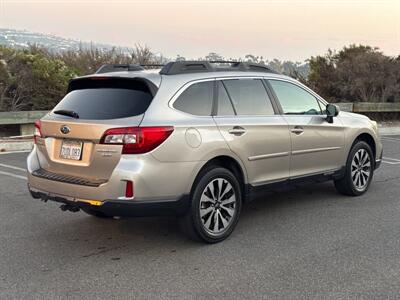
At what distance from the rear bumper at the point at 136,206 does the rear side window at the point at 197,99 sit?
854 millimetres

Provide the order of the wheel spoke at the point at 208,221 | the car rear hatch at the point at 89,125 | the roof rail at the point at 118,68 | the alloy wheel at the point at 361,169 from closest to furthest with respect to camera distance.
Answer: the car rear hatch at the point at 89,125, the wheel spoke at the point at 208,221, the roof rail at the point at 118,68, the alloy wheel at the point at 361,169

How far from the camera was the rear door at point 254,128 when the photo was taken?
5.09 m

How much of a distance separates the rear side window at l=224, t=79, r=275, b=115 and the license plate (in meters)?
1.70

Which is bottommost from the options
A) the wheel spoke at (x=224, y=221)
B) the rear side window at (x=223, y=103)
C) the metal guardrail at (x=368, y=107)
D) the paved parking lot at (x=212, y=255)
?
the paved parking lot at (x=212, y=255)

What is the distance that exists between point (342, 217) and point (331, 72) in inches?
591

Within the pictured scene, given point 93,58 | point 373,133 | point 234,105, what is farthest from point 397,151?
point 93,58

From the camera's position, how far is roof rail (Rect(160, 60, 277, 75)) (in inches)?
193

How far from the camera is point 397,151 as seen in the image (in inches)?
452

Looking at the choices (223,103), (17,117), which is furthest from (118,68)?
(17,117)

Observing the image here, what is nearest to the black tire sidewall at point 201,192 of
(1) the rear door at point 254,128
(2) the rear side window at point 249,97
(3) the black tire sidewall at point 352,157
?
(1) the rear door at point 254,128

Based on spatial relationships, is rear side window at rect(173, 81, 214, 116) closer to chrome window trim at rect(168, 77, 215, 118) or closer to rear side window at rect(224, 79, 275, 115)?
chrome window trim at rect(168, 77, 215, 118)

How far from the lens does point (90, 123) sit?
448 cm

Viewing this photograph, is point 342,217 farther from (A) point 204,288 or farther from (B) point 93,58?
(B) point 93,58

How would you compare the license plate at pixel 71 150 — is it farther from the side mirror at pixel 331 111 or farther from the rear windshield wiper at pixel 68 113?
the side mirror at pixel 331 111
